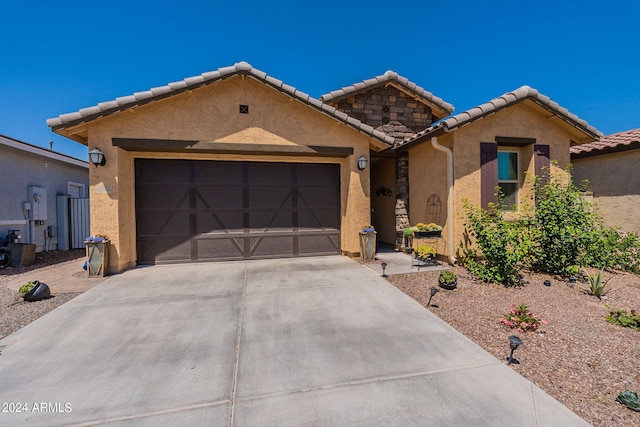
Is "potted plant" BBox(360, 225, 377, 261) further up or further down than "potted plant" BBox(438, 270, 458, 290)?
further up

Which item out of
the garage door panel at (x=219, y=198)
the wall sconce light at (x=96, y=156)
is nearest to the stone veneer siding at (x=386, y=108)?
the garage door panel at (x=219, y=198)

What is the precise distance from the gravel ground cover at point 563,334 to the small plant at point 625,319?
99 mm

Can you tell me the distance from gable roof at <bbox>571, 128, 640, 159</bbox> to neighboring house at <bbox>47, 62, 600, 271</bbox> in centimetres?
106

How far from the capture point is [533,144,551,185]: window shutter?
6.91m

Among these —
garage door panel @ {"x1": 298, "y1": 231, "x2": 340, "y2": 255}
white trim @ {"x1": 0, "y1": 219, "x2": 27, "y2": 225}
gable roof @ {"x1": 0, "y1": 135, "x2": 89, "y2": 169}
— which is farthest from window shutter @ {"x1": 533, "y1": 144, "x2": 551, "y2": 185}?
white trim @ {"x1": 0, "y1": 219, "x2": 27, "y2": 225}

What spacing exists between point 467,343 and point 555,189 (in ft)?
15.9

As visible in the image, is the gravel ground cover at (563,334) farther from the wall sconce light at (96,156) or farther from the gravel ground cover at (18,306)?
the wall sconce light at (96,156)

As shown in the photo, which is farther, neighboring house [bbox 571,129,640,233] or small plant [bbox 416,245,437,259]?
neighboring house [bbox 571,129,640,233]

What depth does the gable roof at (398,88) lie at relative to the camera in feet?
29.8

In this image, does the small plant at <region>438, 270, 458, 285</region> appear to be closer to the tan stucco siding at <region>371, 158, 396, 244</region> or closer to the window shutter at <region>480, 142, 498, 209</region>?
the window shutter at <region>480, 142, 498, 209</region>

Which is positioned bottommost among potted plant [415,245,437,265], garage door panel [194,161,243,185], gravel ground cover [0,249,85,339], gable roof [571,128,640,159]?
gravel ground cover [0,249,85,339]

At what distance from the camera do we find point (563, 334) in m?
3.45

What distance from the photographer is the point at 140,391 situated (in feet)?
7.84

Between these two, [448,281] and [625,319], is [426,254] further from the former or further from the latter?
[625,319]
